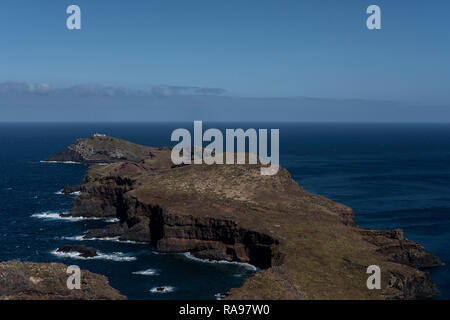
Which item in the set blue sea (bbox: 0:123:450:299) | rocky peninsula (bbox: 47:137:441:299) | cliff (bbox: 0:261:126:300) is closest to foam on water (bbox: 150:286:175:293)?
blue sea (bbox: 0:123:450:299)

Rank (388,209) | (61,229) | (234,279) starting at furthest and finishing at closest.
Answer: (388,209)
(61,229)
(234,279)

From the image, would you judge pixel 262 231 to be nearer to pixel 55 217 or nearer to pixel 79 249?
pixel 79 249

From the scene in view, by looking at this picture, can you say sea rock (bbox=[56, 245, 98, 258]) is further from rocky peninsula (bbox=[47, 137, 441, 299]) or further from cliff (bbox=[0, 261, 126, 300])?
cliff (bbox=[0, 261, 126, 300])

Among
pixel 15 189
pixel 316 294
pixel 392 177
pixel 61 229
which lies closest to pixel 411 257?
pixel 316 294

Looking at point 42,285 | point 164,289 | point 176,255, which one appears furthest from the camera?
point 176,255

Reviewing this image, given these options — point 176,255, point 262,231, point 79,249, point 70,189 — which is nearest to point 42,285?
point 79,249

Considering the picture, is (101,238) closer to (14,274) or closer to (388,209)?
(14,274)

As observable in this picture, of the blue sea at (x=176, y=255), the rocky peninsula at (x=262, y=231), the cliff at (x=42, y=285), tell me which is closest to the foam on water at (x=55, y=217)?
the blue sea at (x=176, y=255)
